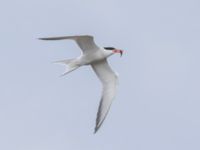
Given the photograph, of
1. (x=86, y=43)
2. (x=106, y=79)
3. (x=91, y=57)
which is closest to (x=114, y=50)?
(x=91, y=57)

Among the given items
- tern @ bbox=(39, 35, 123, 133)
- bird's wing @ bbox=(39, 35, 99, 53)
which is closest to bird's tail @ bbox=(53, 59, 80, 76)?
tern @ bbox=(39, 35, 123, 133)

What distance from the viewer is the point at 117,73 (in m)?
20.9

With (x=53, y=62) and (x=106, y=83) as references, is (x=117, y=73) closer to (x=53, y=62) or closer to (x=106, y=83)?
(x=106, y=83)

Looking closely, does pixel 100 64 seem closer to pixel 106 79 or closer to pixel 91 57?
pixel 106 79

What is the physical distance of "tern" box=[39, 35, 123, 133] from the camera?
63.3 feet

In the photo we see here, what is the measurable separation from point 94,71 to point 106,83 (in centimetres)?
57

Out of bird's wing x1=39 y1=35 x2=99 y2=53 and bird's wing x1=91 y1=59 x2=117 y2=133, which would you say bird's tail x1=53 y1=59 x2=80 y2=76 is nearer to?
bird's wing x1=39 y1=35 x2=99 y2=53

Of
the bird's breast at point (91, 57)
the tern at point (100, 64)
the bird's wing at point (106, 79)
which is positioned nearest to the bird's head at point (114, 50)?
→ the tern at point (100, 64)

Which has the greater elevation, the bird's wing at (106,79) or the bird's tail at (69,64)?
the bird's tail at (69,64)

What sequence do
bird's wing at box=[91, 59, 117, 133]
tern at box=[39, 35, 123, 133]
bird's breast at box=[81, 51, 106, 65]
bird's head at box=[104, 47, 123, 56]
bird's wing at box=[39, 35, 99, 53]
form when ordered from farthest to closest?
1. bird's wing at box=[91, 59, 117, 133]
2. bird's head at box=[104, 47, 123, 56]
3. bird's breast at box=[81, 51, 106, 65]
4. tern at box=[39, 35, 123, 133]
5. bird's wing at box=[39, 35, 99, 53]

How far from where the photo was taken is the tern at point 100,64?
19.3 meters

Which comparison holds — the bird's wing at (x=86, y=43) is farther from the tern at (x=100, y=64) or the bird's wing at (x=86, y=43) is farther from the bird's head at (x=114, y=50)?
the bird's head at (x=114, y=50)

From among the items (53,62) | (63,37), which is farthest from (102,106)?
(63,37)

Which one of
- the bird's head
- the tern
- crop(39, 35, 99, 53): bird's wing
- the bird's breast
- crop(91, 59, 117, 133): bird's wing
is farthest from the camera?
crop(91, 59, 117, 133): bird's wing
